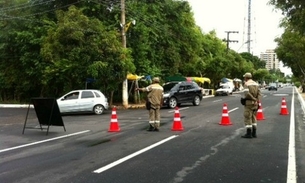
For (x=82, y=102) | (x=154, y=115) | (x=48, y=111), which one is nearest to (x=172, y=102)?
(x=82, y=102)

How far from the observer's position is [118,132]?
12203 mm

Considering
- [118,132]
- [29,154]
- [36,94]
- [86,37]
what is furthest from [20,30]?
[29,154]

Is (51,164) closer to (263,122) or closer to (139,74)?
(263,122)

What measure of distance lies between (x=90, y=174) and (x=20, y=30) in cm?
2501

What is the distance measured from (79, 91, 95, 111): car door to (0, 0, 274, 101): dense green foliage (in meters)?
1.94

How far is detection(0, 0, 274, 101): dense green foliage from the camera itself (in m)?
23.1

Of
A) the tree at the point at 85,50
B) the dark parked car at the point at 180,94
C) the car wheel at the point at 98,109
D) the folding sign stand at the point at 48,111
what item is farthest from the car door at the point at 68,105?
the folding sign stand at the point at 48,111

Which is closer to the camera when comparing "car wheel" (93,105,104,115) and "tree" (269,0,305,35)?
"tree" (269,0,305,35)

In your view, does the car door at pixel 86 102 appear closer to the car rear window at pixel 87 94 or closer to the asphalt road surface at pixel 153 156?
the car rear window at pixel 87 94

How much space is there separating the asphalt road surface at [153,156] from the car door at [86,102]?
7.97m

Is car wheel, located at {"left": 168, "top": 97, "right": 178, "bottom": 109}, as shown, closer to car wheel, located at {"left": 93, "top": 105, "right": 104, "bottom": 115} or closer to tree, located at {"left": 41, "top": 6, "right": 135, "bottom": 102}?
tree, located at {"left": 41, "top": 6, "right": 135, "bottom": 102}

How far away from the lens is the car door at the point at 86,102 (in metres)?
20.7

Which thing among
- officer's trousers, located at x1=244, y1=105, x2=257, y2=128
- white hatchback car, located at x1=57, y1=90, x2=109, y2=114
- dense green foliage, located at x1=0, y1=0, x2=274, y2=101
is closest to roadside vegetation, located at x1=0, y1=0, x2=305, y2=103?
dense green foliage, located at x1=0, y1=0, x2=274, y2=101

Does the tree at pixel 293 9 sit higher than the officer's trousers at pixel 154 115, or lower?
higher
